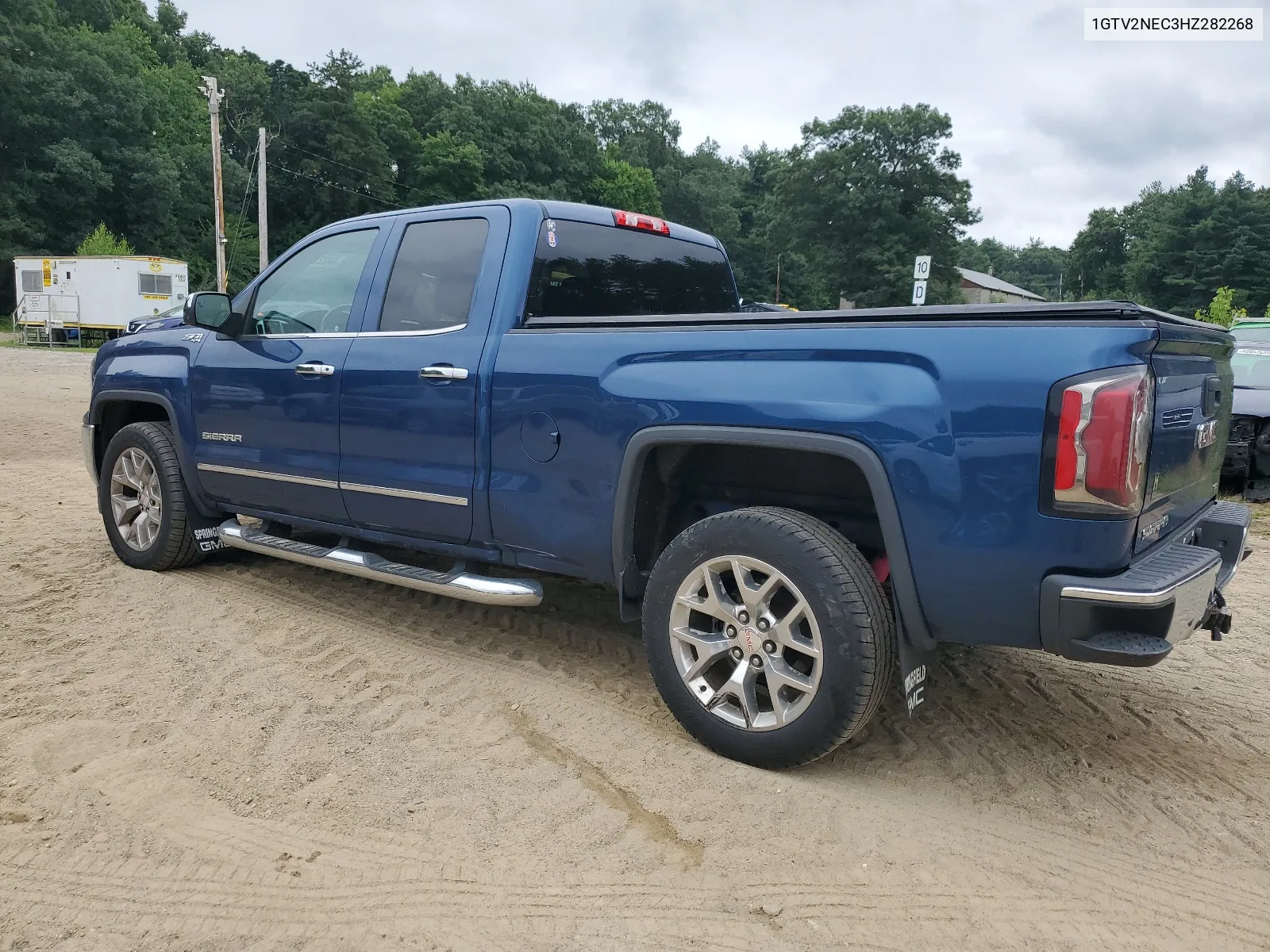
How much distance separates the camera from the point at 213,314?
4609 mm

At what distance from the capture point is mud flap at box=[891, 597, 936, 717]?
2.86 metres

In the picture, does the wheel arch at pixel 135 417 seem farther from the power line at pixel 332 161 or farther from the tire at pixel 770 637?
the power line at pixel 332 161

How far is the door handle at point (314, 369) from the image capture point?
4199 millimetres

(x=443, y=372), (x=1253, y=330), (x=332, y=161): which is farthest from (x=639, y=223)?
(x=332, y=161)

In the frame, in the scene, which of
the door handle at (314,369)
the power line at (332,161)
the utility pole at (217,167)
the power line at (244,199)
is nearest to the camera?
the door handle at (314,369)

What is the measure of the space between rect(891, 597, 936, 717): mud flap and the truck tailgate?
68 cm

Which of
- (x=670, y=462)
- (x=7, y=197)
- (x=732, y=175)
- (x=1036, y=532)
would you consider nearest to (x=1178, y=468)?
(x=1036, y=532)

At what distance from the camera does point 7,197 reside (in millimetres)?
41531

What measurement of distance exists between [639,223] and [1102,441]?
8.37 ft

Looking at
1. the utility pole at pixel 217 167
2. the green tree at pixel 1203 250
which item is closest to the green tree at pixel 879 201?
the green tree at pixel 1203 250

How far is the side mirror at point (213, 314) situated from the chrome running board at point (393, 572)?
1.03 metres

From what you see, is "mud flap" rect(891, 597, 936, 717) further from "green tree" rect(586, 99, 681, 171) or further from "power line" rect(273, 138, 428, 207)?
"green tree" rect(586, 99, 681, 171)

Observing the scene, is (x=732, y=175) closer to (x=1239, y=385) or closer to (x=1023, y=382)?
(x=1239, y=385)

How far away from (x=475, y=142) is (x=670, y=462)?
63206mm
